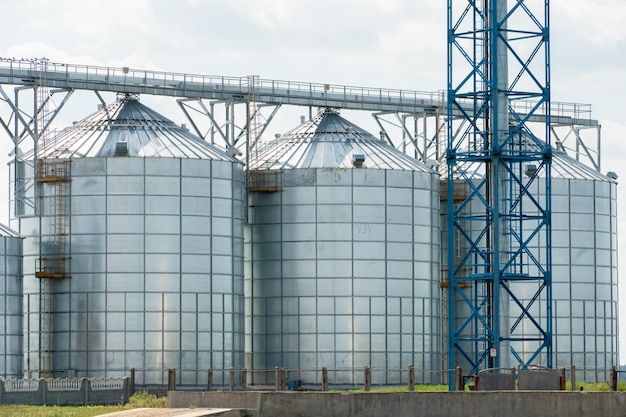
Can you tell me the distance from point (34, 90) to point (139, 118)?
6.44 meters

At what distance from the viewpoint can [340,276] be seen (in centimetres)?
8188

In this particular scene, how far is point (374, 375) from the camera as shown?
3226 inches

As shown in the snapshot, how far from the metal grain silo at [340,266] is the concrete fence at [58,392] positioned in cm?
1409

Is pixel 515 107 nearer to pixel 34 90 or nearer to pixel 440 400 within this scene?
pixel 34 90

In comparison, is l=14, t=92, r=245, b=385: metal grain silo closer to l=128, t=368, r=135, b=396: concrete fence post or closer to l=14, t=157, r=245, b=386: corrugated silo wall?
l=14, t=157, r=245, b=386: corrugated silo wall

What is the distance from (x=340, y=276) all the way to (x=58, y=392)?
780 inches

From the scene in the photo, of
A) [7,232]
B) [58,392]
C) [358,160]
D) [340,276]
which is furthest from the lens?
[358,160]

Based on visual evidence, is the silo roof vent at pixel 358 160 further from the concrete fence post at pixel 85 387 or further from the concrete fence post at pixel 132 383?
the concrete fence post at pixel 85 387

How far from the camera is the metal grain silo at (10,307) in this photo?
240 ft

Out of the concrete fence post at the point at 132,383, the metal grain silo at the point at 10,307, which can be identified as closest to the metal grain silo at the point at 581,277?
the concrete fence post at the point at 132,383

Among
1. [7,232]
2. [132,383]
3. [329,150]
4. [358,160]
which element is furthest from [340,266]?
[7,232]

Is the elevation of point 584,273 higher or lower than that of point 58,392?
higher

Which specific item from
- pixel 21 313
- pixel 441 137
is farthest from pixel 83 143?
pixel 441 137

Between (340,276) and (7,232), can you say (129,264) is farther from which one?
(340,276)
